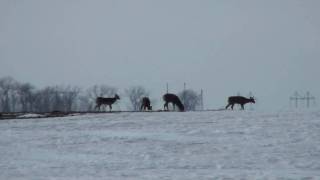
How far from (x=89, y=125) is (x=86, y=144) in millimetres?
7108

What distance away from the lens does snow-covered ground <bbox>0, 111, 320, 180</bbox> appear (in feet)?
51.3

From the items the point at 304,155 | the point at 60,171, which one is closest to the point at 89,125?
the point at 60,171

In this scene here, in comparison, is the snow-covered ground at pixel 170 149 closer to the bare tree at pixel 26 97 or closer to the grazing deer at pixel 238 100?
the grazing deer at pixel 238 100

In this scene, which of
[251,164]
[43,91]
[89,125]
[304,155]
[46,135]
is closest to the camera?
[251,164]

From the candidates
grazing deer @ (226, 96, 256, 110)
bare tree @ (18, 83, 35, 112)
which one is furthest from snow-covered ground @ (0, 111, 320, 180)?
bare tree @ (18, 83, 35, 112)

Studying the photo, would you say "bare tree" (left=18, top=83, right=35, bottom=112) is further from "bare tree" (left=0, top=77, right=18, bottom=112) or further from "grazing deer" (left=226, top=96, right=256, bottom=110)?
"grazing deer" (left=226, top=96, right=256, bottom=110)

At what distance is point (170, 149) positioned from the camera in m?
19.7

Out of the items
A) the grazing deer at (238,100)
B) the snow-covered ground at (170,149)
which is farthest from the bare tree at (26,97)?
the snow-covered ground at (170,149)

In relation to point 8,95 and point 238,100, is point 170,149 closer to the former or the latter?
point 238,100

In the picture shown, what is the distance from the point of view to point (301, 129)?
74.5 feet

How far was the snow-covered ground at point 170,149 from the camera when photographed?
15625 mm

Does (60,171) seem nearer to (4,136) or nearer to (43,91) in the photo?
(4,136)

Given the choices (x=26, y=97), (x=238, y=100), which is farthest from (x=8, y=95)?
(x=238, y=100)

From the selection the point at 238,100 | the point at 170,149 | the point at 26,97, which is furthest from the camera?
the point at 26,97
